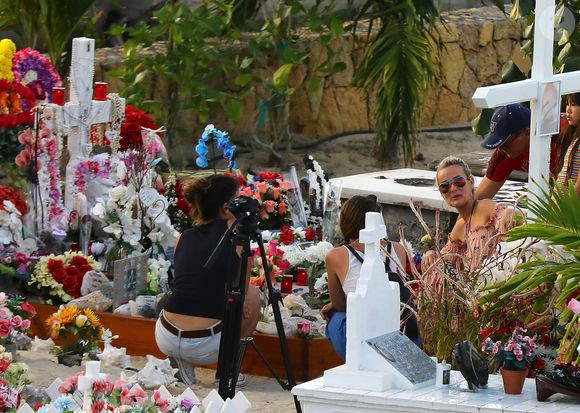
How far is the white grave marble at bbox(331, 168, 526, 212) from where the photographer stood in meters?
8.53

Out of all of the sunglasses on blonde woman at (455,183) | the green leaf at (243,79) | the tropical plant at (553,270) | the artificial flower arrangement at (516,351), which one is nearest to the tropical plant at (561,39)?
the sunglasses on blonde woman at (455,183)

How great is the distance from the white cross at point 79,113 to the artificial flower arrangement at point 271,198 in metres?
0.99

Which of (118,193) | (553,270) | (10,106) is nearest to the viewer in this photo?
(553,270)

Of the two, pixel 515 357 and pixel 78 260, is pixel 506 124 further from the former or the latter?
pixel 78 260

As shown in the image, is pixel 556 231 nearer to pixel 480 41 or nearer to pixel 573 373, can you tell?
pixel 573 373

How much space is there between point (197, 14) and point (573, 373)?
9046mm

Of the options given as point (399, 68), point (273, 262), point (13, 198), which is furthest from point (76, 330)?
point (399, 68)

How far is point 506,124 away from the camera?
19.9 ft

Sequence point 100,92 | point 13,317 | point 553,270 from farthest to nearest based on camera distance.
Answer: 1. point 100,92
2. point 13,317
3. point 553,270

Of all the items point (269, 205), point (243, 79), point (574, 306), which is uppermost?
point (243, 79)

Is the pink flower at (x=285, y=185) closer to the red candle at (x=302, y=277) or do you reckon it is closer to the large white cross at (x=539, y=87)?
the red candle at (x=302, y=277)

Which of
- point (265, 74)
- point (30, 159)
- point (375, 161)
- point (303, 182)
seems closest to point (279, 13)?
point (265, 74)

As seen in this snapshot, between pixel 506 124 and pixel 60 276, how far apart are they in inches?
109

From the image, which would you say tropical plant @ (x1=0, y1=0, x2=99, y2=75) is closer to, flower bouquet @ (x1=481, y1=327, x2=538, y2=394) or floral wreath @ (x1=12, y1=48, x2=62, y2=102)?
floral wreath @ (x1=12, y1=48, x2=62, y2=102)
